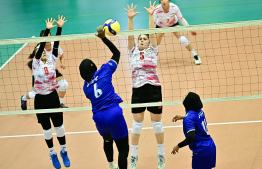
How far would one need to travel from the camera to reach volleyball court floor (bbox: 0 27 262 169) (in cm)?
677

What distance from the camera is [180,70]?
32.5 ft

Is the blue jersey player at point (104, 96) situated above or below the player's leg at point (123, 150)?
above

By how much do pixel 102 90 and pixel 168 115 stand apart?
122 inches

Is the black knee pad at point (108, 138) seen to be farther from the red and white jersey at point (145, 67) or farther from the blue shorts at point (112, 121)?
the red and white jersey at point (145, 67)

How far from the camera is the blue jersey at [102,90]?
5.27m

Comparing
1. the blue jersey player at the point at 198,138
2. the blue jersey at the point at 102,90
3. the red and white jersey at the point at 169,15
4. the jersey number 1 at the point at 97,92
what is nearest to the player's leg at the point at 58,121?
the blue jersey at the point at 102,90

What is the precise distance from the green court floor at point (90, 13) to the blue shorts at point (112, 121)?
7130mm

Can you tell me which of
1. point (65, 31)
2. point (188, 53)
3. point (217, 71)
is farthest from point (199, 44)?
point (65, 31)

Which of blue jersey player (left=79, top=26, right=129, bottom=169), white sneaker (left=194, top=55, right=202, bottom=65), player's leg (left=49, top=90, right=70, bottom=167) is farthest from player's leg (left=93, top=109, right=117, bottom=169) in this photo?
white sneaker (left=194, top=55, right=202, bottom=65)

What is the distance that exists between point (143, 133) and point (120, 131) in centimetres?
223

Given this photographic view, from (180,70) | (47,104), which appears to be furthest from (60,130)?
(180,70)

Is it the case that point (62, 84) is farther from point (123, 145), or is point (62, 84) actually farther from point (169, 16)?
point (169, 16)

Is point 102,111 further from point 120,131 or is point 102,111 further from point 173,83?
point 173,83

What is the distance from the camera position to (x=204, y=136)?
5215 mm
